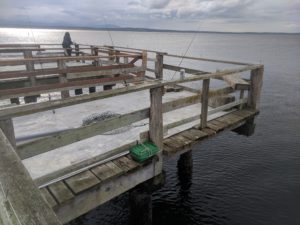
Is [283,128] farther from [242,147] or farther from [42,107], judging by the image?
[42,107]

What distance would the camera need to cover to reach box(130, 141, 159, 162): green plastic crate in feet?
15.8

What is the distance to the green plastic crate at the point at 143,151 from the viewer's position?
15.8 ft

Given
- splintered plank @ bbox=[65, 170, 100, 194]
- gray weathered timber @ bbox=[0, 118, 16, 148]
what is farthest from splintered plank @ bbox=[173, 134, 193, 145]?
gray weathered timber @ bbox=[0, 118, 16, 148]

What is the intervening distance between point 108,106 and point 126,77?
158 cm

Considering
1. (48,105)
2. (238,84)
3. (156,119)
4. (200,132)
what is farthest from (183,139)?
(48,105)

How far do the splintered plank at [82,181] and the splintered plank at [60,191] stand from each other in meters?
0.08

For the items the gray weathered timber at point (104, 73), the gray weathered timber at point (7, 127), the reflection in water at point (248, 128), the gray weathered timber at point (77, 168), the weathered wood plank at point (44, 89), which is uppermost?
the gray weathered timber at point (7, 127)

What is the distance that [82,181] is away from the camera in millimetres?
4301

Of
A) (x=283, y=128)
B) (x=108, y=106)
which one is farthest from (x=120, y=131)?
(x=283, y=128)

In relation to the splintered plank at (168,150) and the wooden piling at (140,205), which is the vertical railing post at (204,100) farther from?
the wooden piling at (140,205)

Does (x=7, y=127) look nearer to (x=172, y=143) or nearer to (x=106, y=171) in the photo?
(x=106, y=171)

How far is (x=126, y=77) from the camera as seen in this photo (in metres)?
9.68

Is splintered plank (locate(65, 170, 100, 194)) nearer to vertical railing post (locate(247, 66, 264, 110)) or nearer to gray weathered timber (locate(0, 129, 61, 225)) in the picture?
gray weathered timber (locate(0, 129, 61, 225))

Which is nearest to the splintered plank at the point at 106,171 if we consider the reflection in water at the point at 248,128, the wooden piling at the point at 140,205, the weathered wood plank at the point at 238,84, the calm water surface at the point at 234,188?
the wooden piling at the point at 140,205
